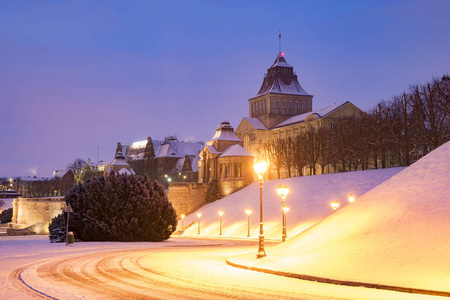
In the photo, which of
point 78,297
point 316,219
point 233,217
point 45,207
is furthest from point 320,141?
point 78,297

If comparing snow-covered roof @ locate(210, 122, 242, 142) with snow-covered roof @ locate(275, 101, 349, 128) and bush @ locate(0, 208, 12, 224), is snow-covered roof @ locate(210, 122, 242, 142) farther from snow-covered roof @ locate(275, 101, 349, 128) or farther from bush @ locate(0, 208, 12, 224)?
bush @ locate(0, 208, 12, 224)

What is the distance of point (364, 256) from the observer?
17578 millimetres

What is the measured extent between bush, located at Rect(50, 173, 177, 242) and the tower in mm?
79883

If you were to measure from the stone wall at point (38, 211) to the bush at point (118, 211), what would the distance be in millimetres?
49965

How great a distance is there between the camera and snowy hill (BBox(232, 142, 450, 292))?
15.4 meters

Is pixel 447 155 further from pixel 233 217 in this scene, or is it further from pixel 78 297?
pixel 233 217

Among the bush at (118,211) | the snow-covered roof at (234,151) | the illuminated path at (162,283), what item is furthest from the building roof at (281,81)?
the illuminated path at (162,283)

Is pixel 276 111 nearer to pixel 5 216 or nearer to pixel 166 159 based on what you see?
pixel 166 159

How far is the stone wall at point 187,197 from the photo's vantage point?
3172 inches

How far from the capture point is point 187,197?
265 feet

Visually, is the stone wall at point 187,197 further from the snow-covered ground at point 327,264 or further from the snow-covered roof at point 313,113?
the snow-covered ground at point 327,264

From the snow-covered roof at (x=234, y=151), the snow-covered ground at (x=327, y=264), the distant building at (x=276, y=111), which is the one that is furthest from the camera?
the distant building at (x=276, y=111)

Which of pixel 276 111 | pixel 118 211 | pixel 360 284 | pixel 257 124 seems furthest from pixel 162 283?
pixel 276 111

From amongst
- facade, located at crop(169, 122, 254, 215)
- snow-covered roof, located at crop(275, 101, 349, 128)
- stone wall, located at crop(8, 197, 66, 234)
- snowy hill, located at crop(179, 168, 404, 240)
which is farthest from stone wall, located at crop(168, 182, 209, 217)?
snow-covered roof, located at crop(275, 101, 349, 128)
